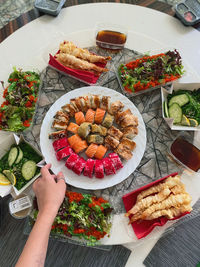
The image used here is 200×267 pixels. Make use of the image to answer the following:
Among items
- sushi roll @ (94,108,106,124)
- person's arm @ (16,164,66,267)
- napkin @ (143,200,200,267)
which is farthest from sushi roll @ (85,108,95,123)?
napkin @ (143,200,200,267)

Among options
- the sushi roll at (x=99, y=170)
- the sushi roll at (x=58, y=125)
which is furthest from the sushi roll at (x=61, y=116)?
the sushi roll at (x=99, y=170)

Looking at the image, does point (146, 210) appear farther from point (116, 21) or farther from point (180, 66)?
point (116, 21)

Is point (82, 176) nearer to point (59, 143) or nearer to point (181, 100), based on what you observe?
point (59, 143)

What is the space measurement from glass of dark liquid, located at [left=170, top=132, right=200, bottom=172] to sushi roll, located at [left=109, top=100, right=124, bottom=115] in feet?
2.74

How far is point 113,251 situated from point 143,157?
1.44 m

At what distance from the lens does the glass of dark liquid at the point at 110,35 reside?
3.15 metres

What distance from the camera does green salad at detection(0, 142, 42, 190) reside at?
2572 mm

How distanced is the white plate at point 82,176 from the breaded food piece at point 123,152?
0.25ft

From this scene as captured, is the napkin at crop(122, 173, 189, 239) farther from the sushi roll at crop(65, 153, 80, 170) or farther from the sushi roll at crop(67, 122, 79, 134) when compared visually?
the sushi roll at crop(67, 122, 79, 134)

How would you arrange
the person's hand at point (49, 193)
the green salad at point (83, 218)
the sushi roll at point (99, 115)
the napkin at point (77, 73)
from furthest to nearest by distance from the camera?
1. the napkin at point (77, 73)
2. the sushi roll at point (99, 115)
3. the green salad at point (83, 218)
4. the person's hand at point (49, 193)

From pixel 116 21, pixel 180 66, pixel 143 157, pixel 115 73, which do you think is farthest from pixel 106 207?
pixel 116 21

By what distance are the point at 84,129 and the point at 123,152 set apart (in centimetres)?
59

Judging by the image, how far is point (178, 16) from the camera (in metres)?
3.42

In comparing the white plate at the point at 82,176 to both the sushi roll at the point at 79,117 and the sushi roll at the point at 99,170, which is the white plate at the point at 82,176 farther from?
the sushi roll at the point at 79,117
